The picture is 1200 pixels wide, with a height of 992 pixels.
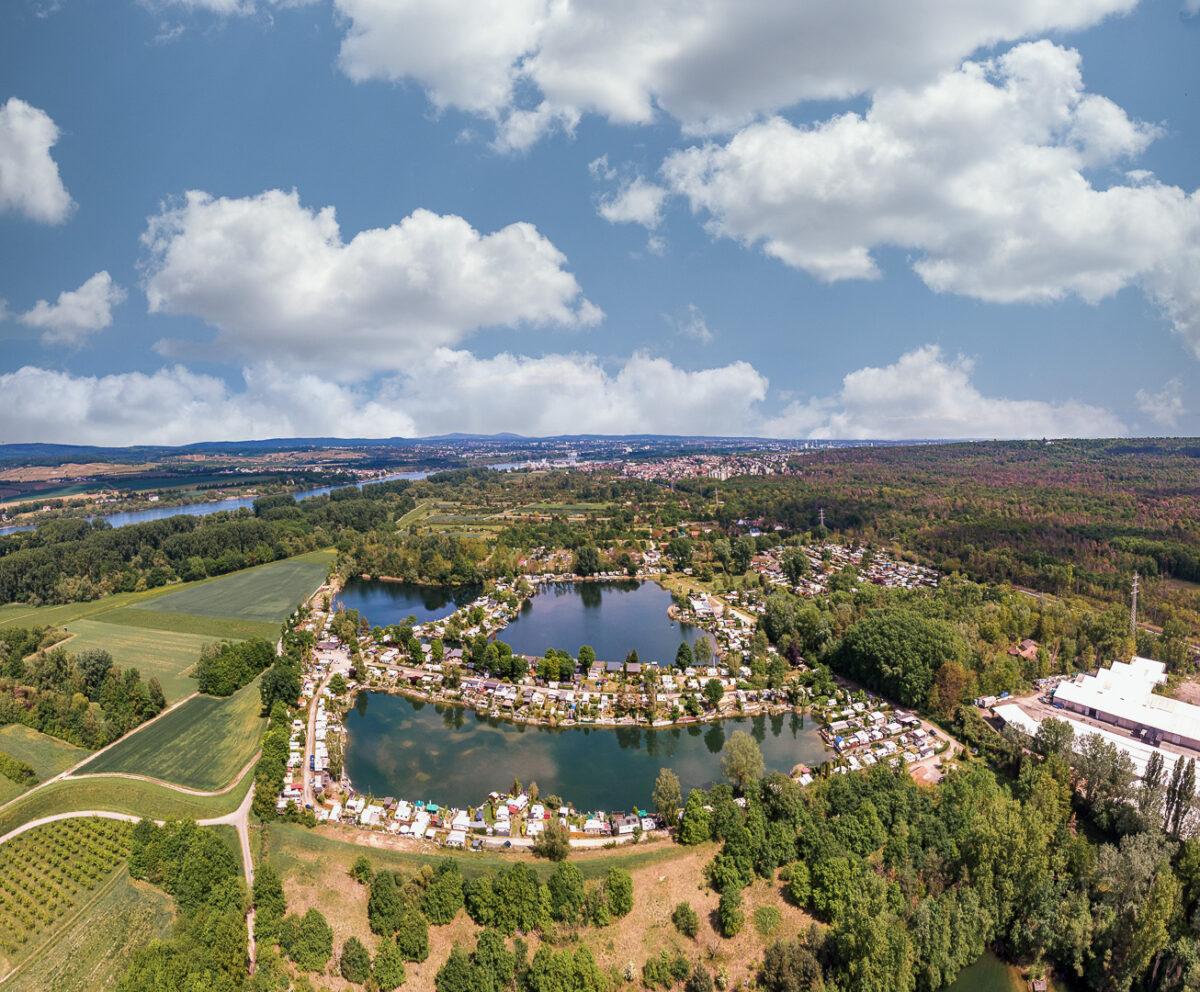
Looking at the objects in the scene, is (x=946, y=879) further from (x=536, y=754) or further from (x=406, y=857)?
(x=406, y=857)

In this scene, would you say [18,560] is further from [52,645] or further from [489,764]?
[489,764]

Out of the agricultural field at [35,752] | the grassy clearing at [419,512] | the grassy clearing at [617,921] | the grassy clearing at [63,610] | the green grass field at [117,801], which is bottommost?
the grassy clearing at [617,921]

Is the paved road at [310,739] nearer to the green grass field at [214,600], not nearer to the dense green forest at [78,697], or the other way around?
the dense green forest at [78,697]

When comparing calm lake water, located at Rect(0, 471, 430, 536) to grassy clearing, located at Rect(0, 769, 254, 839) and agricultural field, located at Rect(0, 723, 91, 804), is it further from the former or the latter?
grassy clearing, located at Rect(0, 769, 254, 839)

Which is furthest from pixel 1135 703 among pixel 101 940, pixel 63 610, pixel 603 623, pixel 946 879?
pixel 63 610

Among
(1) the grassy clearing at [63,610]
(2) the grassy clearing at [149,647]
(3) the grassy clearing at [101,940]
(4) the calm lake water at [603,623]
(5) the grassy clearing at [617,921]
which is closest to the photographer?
(3) the grassy clearing at [101,940]

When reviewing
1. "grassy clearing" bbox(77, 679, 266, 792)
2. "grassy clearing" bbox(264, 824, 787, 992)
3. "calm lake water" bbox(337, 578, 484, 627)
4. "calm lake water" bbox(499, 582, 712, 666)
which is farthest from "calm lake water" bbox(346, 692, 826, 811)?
"calm lake water" bbox(337, 578, 484, 627)

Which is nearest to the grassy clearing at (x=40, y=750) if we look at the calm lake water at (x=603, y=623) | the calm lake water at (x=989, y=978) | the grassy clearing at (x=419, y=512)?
the calm lake water at (x=603, y=623)
